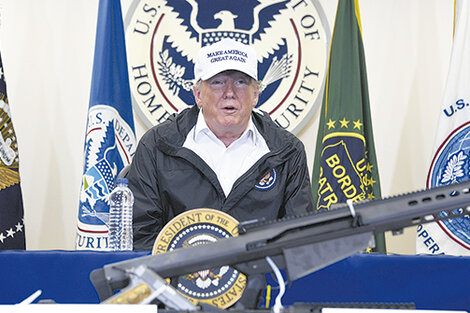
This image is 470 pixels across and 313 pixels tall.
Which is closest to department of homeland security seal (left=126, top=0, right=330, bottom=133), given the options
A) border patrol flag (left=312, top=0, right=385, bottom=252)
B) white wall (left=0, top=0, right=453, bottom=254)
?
white wall (left=0, top=0, right=453, bottom=254)

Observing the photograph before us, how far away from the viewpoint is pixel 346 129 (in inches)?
114

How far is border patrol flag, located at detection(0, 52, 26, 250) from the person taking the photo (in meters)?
2.69

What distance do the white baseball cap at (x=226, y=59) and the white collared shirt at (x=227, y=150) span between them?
204mm

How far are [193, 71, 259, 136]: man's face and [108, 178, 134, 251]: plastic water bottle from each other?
48 centimetres

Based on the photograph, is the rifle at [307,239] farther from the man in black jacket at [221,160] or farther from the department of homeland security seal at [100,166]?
the department of homeland security seal at [100,166]

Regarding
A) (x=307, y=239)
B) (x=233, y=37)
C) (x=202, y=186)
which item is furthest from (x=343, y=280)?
(x=233, y=37)

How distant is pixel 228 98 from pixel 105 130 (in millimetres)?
975

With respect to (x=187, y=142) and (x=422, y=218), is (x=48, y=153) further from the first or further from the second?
(x=422, y=218)

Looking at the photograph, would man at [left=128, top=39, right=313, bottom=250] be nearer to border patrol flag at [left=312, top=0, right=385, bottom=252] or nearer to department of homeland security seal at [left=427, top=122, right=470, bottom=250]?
border patrol flag at [left=312, top=0, right=385, bottom=252]

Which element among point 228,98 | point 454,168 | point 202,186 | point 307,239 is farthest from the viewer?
point 454,168

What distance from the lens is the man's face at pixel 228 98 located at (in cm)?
211

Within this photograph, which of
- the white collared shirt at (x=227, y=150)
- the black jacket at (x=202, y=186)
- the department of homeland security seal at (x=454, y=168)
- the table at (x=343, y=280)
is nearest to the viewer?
the table at (x=343, y=280)

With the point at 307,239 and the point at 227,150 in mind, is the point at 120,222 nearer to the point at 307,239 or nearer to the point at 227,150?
the point at 227,150

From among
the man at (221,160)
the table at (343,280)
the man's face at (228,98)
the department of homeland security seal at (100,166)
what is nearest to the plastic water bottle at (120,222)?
the man at (221,160)
